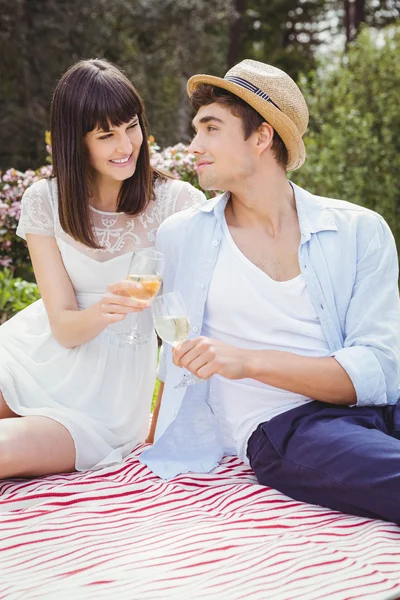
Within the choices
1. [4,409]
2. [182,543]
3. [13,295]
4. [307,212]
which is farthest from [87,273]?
[13,295]

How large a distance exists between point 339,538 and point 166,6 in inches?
721

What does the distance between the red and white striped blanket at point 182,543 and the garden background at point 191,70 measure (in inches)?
162

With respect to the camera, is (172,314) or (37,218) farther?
(37,218)

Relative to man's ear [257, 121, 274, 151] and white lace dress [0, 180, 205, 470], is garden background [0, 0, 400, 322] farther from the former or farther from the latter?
man's ear [257, 121, 274, 151]

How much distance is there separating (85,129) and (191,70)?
17343mm

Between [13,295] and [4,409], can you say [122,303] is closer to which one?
[4,409]

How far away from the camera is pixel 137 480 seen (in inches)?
149

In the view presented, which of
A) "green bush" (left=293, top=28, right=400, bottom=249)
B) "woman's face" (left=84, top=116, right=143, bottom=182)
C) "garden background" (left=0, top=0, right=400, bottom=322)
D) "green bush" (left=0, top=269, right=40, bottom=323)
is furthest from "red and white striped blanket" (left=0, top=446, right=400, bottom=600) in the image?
"green bush" (left=293, top=28, right=400, bottom=249)

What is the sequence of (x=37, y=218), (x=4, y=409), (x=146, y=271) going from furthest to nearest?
(x=37, y=218)
(x=4, y=409)
(x=146, y=271)

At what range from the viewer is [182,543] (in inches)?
122

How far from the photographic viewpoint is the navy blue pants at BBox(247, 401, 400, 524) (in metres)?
3.20

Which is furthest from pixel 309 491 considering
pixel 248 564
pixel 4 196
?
pixel 4 196

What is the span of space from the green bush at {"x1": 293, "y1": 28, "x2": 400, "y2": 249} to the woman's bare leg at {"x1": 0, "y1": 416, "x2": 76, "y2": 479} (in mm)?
8240

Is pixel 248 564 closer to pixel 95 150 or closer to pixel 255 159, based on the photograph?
pixel 255 159
